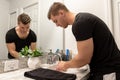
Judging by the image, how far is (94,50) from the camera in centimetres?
116

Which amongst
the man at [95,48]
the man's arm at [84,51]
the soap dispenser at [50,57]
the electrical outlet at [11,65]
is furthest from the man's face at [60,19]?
the soap dispenser at [50,57]

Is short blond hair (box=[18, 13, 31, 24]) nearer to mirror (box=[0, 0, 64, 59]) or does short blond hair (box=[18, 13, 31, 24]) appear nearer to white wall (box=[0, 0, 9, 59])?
mirror (box=[0, 0, 64, 59])

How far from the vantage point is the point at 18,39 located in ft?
5.35

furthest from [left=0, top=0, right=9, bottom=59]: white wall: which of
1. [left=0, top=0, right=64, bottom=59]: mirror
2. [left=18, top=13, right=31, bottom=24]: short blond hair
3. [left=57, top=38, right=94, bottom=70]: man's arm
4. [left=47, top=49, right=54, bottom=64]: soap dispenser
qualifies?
[left=57, top=38, right=94, bottom=70]: man's arm

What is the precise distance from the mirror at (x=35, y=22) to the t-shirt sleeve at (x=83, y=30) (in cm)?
78

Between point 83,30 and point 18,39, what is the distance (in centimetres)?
84

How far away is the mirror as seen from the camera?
149cm

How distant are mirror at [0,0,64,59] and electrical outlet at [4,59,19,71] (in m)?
0.07

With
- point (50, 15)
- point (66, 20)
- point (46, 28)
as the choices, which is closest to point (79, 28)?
point (66, 20)

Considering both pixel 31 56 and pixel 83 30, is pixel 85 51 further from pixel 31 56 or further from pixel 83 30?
pixel 31 56

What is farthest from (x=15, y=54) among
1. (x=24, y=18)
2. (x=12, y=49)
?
(x=24, y=18)

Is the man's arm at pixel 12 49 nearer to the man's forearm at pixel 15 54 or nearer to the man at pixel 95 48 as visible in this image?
the man's forearm at pixel 15 54

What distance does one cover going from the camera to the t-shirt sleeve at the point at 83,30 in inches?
41.8

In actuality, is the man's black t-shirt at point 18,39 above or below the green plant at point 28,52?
above
